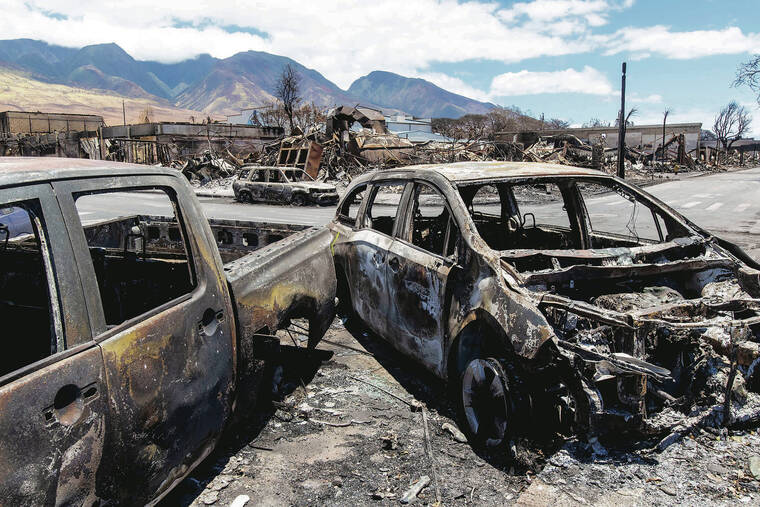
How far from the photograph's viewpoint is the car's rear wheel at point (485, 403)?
124 inches

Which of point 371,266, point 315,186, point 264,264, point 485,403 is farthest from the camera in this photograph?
point 315,186

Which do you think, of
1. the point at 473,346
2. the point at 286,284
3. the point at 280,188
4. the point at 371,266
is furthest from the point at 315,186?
the point at 473,346

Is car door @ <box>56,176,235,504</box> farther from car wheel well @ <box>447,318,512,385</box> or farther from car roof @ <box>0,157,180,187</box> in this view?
car wheel well @ <box>447,318,512,385</box>

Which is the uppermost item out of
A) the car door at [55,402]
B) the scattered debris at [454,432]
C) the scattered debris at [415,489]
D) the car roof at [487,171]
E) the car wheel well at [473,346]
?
the car roof at [487,171]

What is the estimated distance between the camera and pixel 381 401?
4086 millimetres

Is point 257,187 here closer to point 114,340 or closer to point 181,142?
point 114,340

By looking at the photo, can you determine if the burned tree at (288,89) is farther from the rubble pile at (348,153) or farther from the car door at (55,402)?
the car door at (55,402)

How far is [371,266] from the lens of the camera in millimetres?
4625

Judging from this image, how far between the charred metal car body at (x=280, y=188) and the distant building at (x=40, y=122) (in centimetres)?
5021

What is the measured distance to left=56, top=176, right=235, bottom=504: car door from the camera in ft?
7.02

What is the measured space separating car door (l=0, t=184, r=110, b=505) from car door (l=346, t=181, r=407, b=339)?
2.61 metres

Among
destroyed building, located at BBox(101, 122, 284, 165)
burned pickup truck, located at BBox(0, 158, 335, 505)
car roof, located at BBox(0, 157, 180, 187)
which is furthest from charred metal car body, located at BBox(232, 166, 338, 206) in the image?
car roof, located at BBox(0, 157, 180, 187)

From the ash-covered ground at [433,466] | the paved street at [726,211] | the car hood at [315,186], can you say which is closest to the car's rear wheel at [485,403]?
the ash-covered ground at [433,466]

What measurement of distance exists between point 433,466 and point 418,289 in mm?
1231
